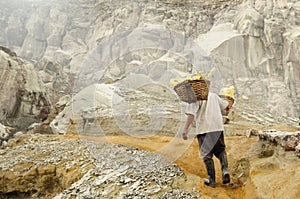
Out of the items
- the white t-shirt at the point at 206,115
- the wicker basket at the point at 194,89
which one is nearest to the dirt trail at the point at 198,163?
the white t-shirt at the point at 206,115

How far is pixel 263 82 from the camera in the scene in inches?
1114

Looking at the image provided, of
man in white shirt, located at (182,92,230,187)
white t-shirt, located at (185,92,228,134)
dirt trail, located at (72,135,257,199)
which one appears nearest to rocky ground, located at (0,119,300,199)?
dirt trail, located at (72,135,257,199)

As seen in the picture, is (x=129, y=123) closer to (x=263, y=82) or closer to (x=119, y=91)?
(x=119, y=91)

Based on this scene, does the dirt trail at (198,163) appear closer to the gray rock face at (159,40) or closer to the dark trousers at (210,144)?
the dark trousers at (210,144)

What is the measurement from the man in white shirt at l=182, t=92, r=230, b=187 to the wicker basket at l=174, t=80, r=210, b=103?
9 cm

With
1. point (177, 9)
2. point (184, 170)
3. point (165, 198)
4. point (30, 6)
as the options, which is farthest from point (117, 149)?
point (30, 6)

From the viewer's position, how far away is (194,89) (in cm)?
550

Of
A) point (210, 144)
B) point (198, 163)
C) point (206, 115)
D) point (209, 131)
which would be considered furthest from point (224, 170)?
point (198, 163)

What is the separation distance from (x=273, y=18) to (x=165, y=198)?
29.8m

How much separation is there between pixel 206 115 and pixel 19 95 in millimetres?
21621

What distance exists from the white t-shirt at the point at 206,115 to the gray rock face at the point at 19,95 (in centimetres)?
1930

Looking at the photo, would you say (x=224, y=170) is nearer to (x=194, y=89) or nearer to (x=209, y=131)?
(x=209, y=131)

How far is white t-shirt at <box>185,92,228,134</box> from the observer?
217 inches

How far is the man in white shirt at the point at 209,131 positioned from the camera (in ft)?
18.0
